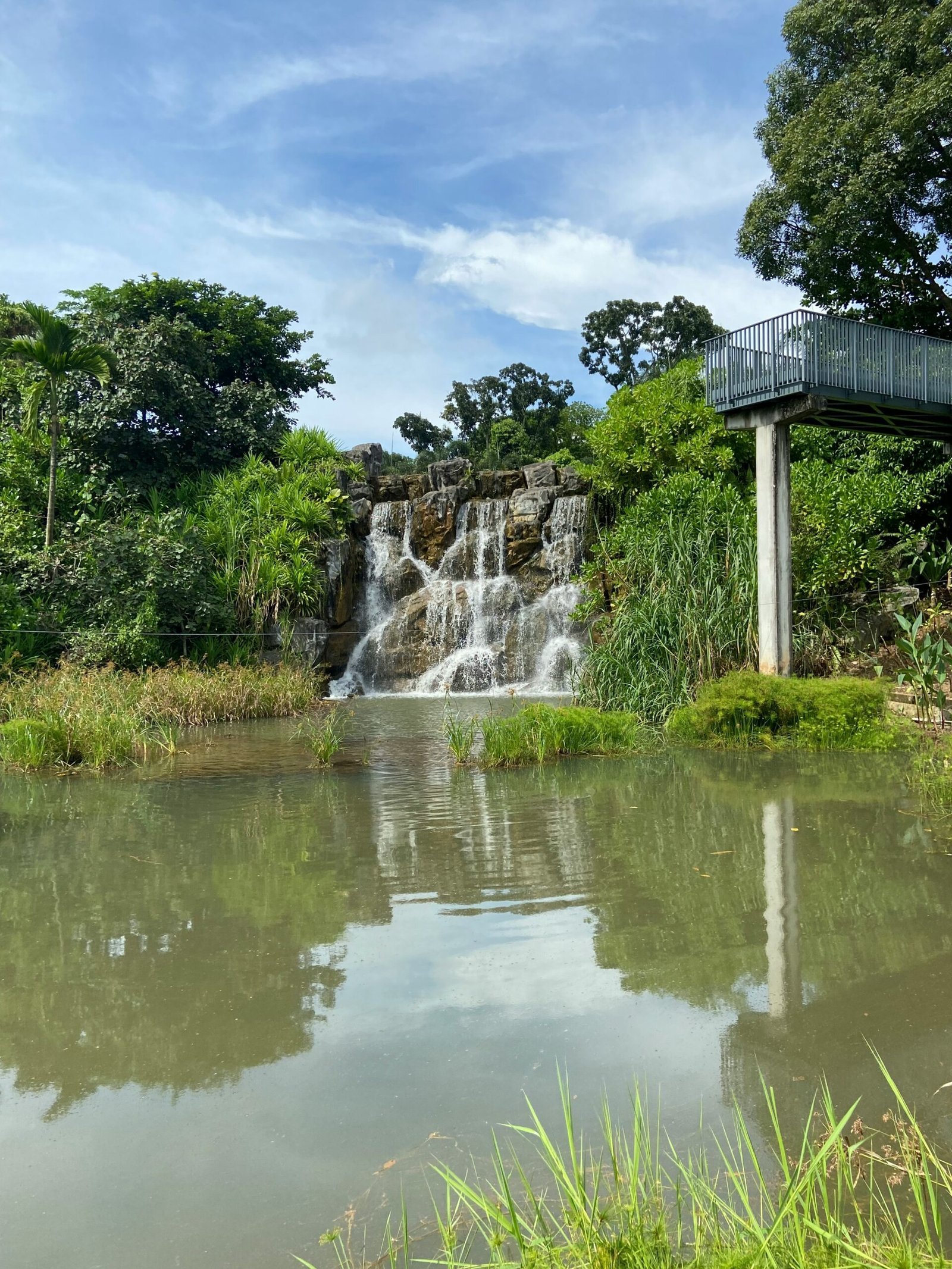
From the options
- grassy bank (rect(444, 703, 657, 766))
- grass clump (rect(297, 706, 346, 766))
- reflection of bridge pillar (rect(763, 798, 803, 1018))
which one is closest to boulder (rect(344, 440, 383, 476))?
grass clump (rect(297, 706, 346, 766))

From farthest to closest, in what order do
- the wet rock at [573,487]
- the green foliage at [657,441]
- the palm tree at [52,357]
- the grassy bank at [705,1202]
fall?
1. the wet rock at [573,487]
2. the palm tree at [52,357]
3. the green foliage at [657,441]
4. the grassy bank at [705,1202]

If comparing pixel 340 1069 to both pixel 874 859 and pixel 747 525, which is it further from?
pixel 747 525

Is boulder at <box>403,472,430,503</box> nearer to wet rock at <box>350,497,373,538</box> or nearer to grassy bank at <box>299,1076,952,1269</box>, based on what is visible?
wet rock at <box>350,497,373,538</box>

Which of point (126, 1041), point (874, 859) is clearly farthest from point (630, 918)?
point (126, 1041)

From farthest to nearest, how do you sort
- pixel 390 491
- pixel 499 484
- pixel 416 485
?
pixel 416 485 → pixel 390 491 → pixel 499 484

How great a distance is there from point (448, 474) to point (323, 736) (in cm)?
1350

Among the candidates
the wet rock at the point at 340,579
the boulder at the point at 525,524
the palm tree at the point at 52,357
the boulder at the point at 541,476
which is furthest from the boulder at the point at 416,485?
the palm tree at the point at 52,357

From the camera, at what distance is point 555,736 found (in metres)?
10.2

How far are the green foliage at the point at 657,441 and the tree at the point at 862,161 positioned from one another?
156 inches

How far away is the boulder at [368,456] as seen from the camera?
26.1 m

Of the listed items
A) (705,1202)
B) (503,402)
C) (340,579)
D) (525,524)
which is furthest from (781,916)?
(503,402)

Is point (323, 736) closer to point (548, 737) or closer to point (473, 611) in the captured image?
point (548, 737)

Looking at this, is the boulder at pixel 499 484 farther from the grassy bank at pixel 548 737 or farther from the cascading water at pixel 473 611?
the grassy bank at pixel 548 737

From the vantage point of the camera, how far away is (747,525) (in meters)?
13.6
